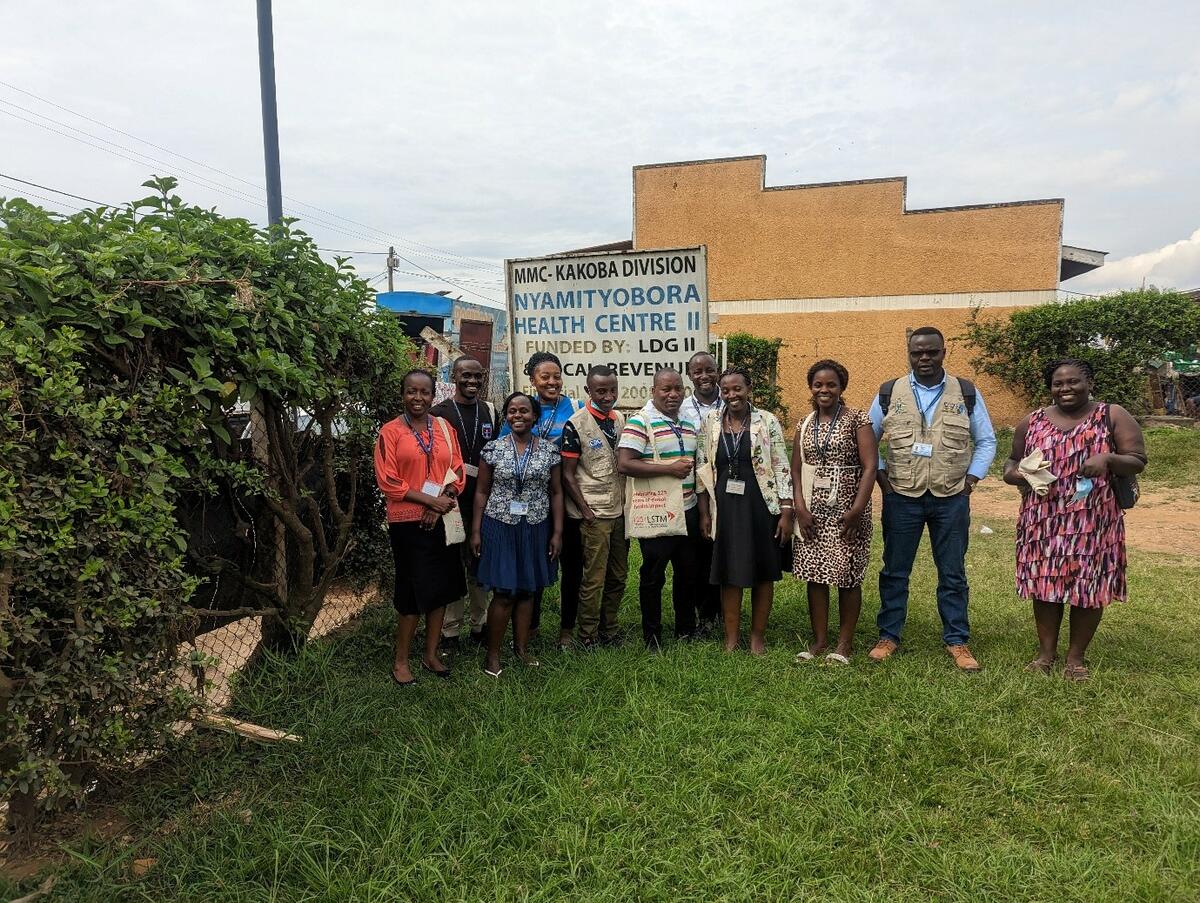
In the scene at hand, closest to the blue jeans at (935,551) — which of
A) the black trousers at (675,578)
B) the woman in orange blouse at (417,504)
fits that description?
the black trousers at (675,578)

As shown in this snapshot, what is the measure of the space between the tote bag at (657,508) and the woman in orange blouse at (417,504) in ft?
Answer: 3.36

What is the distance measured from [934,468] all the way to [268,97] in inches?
251

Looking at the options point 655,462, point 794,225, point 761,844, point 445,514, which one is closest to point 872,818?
point 761,844

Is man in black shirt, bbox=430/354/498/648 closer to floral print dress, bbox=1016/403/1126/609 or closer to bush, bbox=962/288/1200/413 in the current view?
floral print dress, bbox=1016/403/1126/609

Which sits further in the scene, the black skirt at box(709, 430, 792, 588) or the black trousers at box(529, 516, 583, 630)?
the black trousers at box(529, 516, 583, 630)

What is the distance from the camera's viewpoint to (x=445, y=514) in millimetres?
3889

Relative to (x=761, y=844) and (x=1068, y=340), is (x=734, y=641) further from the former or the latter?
(x=1068, y=340)

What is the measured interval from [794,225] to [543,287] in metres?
A: 15.1

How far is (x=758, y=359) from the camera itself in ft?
53.2

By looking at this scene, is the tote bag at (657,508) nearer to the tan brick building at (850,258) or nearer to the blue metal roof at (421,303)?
the blue metal roof at (421,303)

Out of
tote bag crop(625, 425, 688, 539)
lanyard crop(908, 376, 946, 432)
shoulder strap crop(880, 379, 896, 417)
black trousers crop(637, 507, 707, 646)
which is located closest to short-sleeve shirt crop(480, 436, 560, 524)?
tote bag crop(625, 425, 688, 539)

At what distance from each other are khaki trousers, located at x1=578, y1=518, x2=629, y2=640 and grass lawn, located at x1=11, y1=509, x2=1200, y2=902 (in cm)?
33

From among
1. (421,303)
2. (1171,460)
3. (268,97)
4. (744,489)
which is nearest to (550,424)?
(744,489)

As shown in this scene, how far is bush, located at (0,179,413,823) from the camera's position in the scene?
2311mm
